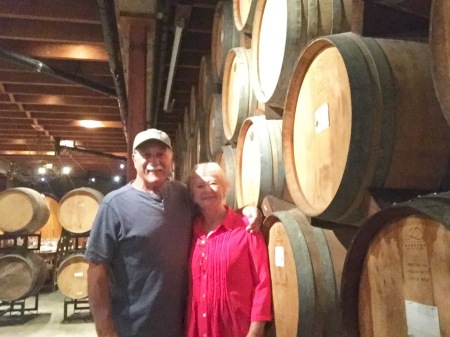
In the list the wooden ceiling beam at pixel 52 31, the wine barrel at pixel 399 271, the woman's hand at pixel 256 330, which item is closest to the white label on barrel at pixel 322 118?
the wine barrel at pixel 399 271

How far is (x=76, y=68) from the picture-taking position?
7199mm

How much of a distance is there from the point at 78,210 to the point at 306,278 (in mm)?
7309

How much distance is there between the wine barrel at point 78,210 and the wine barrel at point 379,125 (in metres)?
7.37

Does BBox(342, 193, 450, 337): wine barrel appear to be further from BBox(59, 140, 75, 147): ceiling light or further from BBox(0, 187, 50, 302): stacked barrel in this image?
BBox(59, 140, 75, 147): ceiling light

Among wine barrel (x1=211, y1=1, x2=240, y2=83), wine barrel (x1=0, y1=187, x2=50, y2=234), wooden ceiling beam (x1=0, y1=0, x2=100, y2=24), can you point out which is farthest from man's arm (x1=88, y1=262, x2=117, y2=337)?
wine barrel (x1=0, y1=187, x2=50, y2=234)

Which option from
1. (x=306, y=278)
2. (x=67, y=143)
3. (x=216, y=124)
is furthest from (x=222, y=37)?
(x=67, y=143)

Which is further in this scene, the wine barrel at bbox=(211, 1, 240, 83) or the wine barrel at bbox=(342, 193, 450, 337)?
the wine barrel at bbox=(211, 1, 240, 83)

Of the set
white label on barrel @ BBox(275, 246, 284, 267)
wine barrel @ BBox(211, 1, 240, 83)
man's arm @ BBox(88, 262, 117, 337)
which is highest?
wine barrel @ BBox(211, 1, 240, 83)

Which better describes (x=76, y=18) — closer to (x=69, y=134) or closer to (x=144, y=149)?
(x=144, y=149)

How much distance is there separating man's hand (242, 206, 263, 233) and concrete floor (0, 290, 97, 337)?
16.9ft

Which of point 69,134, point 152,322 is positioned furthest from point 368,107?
point 69,134

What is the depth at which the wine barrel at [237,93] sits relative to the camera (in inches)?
114

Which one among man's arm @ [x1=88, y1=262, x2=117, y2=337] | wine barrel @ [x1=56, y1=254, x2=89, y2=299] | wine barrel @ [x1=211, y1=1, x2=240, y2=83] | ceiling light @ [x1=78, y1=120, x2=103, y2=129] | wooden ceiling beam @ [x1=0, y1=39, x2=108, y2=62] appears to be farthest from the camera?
ceiling light @ [x1=78, y1=120, x2=103, y2=129]

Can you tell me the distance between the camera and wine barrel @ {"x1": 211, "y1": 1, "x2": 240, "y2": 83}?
11.9 feet
